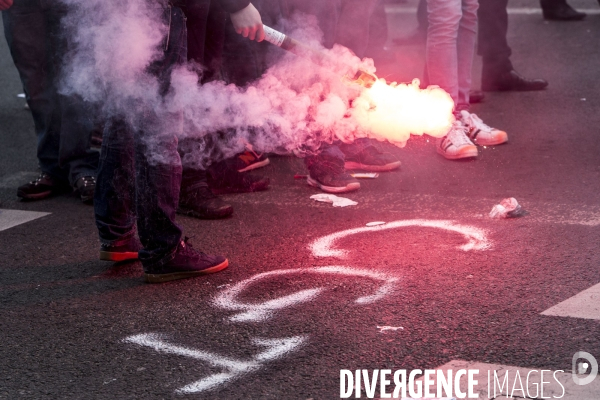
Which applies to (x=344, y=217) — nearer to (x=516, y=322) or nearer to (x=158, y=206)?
(x=158, y=206)

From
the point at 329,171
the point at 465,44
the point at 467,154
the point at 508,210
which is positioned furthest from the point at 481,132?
the point at 508,210

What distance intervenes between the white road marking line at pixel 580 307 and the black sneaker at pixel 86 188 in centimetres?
288

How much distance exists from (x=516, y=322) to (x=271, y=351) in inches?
35.0

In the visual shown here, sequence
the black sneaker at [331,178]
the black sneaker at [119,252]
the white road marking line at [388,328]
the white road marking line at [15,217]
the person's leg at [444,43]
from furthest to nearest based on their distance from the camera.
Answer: the person's leg at [444,43] → the black sneaker at [331,178] → the white road marking line at [15,217] → the black sneaker at [119,252] → the white road marking line at [388,328]

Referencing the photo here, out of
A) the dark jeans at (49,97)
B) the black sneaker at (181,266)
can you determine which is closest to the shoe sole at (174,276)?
the black sneaker at (181,266)

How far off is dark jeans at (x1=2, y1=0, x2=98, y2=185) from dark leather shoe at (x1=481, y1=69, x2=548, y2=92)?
3498 millimetres

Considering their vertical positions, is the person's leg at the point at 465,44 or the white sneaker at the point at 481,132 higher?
the person's leg at the point at 465,44

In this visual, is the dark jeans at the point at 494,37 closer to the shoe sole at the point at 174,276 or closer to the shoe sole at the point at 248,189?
the shoe sole at the point at 248,189

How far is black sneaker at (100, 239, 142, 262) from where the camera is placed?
4078mm

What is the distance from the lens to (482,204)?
4711 millimetres

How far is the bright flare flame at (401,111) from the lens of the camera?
15.8 ft

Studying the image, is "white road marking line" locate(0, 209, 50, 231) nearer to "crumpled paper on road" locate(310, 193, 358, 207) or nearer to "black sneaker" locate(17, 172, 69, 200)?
"black sneaker" locate(17, 172, 69, 200)

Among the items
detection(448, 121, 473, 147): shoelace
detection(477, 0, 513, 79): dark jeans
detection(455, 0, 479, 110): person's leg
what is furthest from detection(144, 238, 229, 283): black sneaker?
detection(477, 0, 513, 79): dark jeans

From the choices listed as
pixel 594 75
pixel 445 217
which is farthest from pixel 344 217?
pixel 594 75
